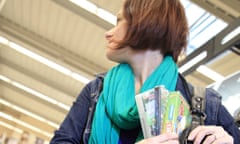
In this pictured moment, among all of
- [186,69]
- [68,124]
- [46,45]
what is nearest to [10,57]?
[46,45]

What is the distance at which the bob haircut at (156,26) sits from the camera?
1.00 metres

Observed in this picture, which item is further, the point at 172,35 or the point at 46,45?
the point at 46,45

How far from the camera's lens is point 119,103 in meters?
0.90

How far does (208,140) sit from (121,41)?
1.16 ft

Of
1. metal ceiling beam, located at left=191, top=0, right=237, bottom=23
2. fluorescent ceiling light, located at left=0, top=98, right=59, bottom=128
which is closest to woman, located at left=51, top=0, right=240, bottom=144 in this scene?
metal ceiling beam, located at left=191, top=0, right=237, bottom=23

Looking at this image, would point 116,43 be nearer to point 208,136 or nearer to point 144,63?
point 144,63

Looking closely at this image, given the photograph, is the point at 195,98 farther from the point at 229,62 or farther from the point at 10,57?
the point at 10,57

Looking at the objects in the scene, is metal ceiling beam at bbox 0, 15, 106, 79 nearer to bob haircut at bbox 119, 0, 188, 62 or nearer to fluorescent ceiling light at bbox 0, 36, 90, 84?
fluorescent ceiling light at bbox 0, 36, 90, 84

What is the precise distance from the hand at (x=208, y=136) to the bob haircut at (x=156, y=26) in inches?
10.9

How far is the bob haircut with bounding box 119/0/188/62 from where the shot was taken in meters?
1.00

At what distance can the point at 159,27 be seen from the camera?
101 cm

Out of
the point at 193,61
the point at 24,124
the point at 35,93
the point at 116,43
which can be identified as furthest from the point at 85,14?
the point at 24,124

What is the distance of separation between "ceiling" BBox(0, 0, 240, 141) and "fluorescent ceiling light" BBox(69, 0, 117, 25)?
9cm

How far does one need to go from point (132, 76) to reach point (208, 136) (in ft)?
0.88
